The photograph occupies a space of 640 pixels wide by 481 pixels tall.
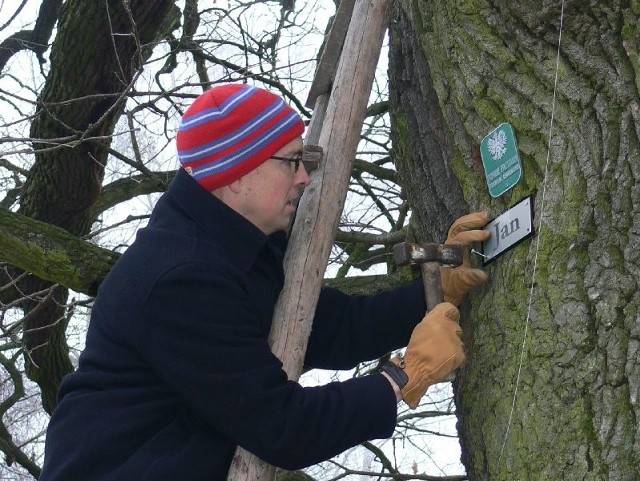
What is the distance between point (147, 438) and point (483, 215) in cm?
99

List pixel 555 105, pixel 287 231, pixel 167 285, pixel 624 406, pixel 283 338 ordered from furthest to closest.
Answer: pixel 287 231
pixel 283 338
pixel 555 105
pixel 167 285
pixel 624 406

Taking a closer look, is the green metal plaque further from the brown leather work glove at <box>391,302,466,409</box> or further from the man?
the brown leather work glove at <box>391,302,466,409</box>

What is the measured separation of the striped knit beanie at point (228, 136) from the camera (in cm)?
214

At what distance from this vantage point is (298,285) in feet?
7.39

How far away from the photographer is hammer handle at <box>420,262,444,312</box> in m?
2.32

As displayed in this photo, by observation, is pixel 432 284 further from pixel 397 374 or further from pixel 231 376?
pixel 231 376

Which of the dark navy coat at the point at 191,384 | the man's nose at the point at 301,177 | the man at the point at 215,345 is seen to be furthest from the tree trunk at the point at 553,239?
the man's nose at the point at 301,177

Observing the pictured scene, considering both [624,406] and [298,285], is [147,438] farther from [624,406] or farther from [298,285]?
[624,406]

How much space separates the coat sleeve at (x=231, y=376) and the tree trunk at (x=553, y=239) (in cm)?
38

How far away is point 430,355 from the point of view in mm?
2102

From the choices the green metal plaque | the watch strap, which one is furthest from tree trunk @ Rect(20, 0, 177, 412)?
the watch strap

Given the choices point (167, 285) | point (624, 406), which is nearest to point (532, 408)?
point (624, 406)

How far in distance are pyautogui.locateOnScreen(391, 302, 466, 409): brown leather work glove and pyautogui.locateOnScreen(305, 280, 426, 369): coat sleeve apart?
0.31 meters

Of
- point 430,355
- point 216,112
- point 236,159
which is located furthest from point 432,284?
point 216,112
